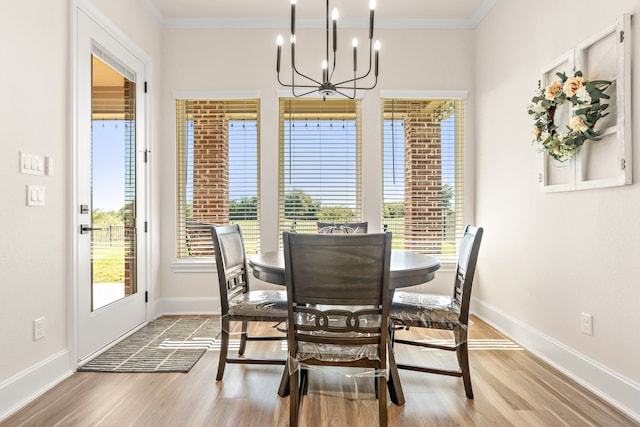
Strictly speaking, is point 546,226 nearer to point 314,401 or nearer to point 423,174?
point 423,174

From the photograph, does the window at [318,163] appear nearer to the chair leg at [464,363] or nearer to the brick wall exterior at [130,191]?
the brick wall exterior at [130,191]

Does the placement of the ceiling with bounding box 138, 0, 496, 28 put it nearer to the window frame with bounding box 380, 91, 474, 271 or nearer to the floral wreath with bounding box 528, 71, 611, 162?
the window frame with bounding box 380, 91, 474, 271

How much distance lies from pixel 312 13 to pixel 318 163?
1.50m

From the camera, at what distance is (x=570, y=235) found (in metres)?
2.50

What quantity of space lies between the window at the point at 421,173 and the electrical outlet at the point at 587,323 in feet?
5.70

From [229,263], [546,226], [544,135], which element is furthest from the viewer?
[546,226]

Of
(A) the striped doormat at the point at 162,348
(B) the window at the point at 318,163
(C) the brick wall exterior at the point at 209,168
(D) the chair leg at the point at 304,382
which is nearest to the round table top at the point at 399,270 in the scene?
(D) the chair leg at the point at 304,382

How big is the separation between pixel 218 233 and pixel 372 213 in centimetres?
204

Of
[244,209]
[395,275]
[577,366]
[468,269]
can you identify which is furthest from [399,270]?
[244,209]

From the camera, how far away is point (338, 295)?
1.71 metres

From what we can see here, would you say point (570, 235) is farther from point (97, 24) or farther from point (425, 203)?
point (97, 24)

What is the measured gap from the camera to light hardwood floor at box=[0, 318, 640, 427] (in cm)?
192

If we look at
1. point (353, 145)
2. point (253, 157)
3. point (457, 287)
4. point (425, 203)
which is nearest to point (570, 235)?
point (457, 287)

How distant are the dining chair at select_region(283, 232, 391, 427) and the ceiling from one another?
2905 millimetres
